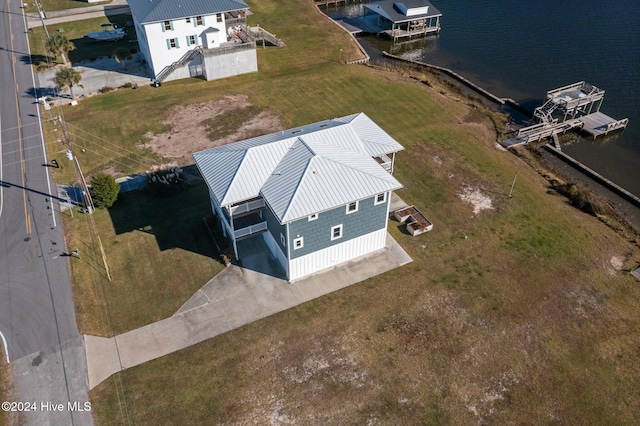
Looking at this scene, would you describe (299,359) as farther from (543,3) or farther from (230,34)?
(543,3)

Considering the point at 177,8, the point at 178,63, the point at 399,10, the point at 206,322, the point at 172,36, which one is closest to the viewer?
the point at 206,322

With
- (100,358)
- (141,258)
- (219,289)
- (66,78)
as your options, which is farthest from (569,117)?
(66,78)

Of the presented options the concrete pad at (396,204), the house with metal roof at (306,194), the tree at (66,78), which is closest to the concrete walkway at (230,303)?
the house with metal roof at (306,194)

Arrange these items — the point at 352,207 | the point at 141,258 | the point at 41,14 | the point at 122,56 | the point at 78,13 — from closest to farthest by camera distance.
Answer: the point at 352,207
the point at 141,258
the point at 122,56
the point at 41,14
the point at 78,13

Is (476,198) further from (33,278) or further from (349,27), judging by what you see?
(349,27)

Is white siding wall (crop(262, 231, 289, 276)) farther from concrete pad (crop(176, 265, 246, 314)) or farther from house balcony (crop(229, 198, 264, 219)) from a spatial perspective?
concrete pad (crop(176, 265, 246, 314))

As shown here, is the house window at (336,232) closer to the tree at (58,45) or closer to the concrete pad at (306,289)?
the concrete pad at (306,289)
